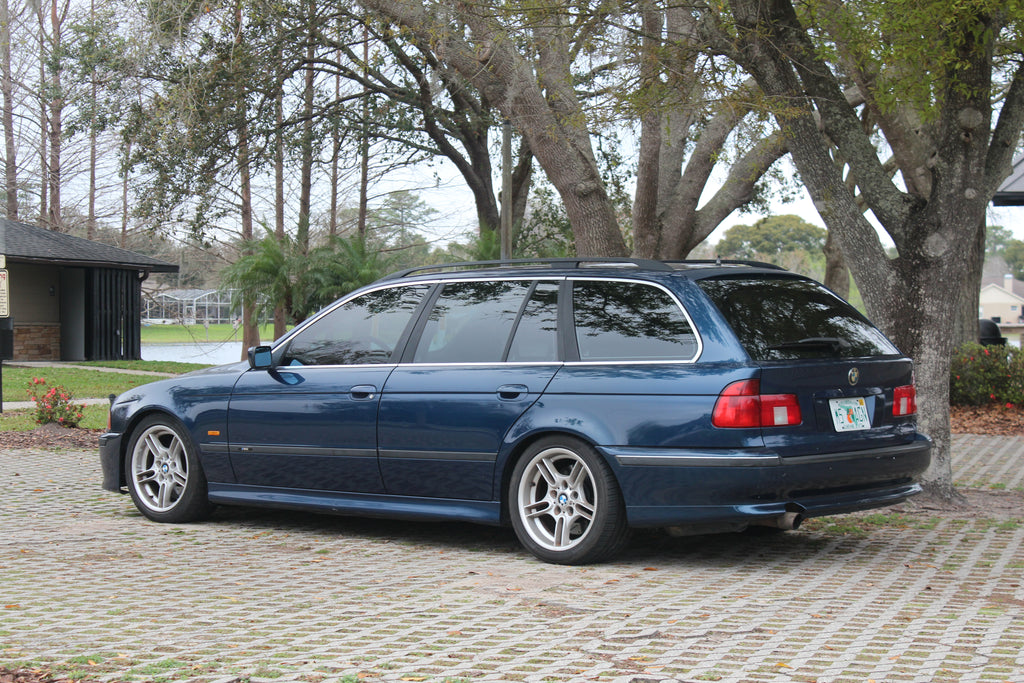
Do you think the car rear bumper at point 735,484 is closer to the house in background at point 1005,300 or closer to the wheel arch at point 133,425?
the wheel arch at point 133,425

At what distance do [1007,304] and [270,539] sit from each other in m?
121

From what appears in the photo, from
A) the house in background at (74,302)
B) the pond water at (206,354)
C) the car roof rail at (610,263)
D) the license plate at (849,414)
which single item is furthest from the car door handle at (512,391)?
the pond water at (206,354)

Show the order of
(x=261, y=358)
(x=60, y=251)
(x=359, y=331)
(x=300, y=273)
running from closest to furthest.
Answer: (x=359, y=331) → (x=261, y=358) → (x=300, y=273) → (x=60, y=251)

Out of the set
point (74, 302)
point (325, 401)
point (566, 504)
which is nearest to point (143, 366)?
point (74, 302)

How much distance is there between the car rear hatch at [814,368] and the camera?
19.6 feet

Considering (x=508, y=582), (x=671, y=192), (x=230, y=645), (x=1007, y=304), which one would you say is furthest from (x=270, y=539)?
(x=1007, y=304)

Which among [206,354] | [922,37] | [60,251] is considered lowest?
[206,354]

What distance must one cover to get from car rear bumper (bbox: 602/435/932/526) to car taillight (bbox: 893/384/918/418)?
399 mm

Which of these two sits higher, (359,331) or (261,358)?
(359,331)

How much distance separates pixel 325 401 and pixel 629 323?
1.98 m

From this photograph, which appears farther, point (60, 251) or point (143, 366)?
point (60, 251)

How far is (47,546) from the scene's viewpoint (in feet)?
23.2

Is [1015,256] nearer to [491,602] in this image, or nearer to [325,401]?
[325,401]

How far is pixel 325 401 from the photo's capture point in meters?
7.24
